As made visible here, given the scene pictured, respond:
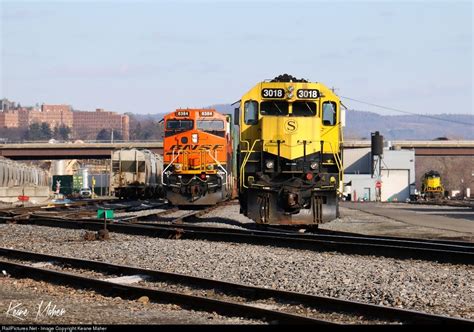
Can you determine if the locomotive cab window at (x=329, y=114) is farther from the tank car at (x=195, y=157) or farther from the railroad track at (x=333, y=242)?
the tank car at (x=195, y=157)

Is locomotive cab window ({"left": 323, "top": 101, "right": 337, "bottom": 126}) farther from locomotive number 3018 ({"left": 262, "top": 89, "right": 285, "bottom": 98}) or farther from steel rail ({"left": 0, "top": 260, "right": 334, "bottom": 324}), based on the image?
steel rail ({"left": 0, "top": 260, "right": 334, "bottom": 324})

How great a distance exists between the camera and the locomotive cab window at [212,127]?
101ft

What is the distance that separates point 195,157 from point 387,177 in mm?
60073

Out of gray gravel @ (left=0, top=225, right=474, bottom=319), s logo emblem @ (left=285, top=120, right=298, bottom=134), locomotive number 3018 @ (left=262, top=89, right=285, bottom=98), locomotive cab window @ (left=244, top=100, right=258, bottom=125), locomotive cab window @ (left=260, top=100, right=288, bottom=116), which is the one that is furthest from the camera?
locomotive cab window @ (left=244, top=100, right=258, bottom=125)

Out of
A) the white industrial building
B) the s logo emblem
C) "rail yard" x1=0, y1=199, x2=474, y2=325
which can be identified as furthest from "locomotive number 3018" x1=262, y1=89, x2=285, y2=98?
the white industrial building

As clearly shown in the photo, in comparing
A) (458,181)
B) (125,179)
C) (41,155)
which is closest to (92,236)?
(125,179)

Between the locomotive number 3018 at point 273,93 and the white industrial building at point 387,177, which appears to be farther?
the white industrial building at point 387,177

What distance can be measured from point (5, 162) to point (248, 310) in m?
38.8

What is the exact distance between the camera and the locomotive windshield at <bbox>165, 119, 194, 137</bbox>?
30625 millimetres

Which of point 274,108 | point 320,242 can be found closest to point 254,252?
point 320,242

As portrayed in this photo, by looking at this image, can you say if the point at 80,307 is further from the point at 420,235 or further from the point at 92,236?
the point at 420,235

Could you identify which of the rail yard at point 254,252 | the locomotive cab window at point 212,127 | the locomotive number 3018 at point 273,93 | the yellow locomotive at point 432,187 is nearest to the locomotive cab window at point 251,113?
the rail yard at point 254,252

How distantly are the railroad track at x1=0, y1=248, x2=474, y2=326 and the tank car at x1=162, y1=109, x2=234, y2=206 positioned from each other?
684 inches

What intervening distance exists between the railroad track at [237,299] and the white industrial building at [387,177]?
60592 mm
